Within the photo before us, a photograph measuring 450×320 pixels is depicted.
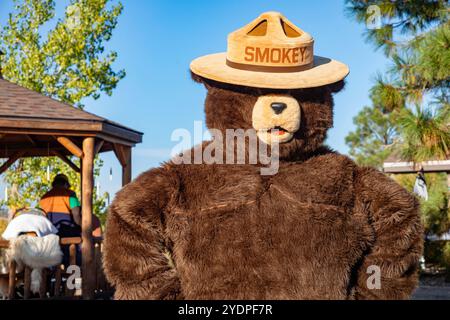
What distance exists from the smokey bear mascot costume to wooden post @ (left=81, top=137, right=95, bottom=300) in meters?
5.30

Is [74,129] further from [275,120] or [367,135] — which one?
[367,135]

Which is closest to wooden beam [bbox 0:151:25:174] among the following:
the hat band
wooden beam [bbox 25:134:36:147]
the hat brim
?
wooden beam [bbox 25:134:36:147]

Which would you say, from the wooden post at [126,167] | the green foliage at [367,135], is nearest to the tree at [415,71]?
the wooden post at [126,167]

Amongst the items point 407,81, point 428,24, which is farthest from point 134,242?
point 428,24

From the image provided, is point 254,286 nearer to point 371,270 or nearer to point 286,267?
point 286,267

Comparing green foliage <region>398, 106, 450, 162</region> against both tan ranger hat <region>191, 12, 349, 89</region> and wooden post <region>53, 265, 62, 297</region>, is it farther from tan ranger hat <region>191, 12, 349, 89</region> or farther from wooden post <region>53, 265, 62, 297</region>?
tan ranger hat <region>191, 12, 349, 89</region>

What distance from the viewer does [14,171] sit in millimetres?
15766

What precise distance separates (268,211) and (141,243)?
1.74ft

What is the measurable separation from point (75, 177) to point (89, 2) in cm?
382

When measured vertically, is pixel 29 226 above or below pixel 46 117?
below

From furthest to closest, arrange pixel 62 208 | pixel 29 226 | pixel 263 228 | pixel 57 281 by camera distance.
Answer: pixel 62 208
pixel 57 281
pixel 29 226
pixel 263 228

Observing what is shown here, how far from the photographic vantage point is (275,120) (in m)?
2.96

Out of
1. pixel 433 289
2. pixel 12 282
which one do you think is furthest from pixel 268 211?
pixel 433 289

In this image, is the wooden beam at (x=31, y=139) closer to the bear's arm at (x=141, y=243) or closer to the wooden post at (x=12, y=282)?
the wooden post at (x=12, y=282)
